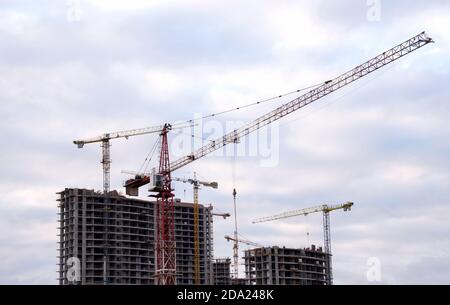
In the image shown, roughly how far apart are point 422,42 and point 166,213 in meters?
79.4

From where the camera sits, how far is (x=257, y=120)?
19912 centimetres
